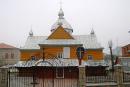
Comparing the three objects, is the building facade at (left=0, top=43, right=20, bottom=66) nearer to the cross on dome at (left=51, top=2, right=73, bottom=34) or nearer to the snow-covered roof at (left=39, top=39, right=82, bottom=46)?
the cross on dome at (left=51, top=2, right=73, bottom=34)

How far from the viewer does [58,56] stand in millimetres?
28812

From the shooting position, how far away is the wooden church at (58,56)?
24.8 m

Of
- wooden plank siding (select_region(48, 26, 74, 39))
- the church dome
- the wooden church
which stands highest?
the church dome

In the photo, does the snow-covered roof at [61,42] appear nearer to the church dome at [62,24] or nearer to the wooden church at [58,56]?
the wooden church at [58,56]

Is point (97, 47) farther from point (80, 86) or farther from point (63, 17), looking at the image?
point (80, 86)

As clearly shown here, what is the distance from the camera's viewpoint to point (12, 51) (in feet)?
211

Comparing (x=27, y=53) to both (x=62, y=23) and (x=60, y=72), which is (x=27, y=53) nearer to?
(x=62, y=23)

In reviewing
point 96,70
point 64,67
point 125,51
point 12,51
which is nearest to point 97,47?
point 96,70

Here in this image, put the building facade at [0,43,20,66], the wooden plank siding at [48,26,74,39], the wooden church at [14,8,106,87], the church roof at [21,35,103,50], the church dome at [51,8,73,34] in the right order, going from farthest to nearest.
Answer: the building facade at [0,43,20,66] → the church dome at [51,8,73,34] → the wooden plank siding at [48,26,74,39] → the church roof at [21,35,103,50] → the wooden church at [14,8,106,87]

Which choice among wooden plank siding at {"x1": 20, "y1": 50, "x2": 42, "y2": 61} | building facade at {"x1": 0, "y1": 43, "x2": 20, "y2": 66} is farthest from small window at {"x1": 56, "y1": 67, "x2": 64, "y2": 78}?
building facade at {"x1": 0, "y1": 43, "x2": 20, "y2": 66}

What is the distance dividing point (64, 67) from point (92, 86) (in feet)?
33.8

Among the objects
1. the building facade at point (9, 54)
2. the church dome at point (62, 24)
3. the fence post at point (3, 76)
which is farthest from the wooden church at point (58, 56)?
the building facade at point (9, 54)

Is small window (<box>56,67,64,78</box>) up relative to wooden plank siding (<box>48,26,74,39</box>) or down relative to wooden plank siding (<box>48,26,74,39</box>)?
down

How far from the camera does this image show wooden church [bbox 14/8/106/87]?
978 inches
